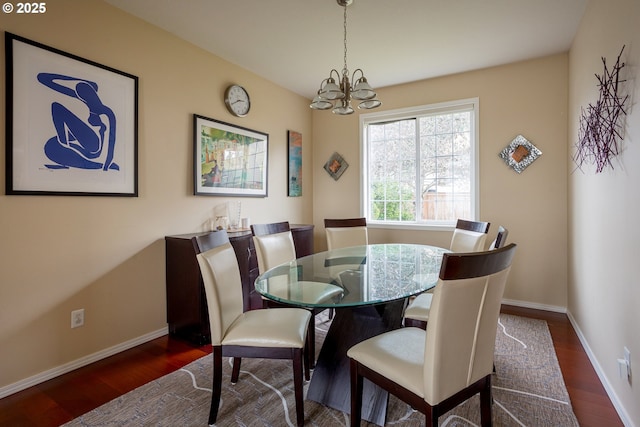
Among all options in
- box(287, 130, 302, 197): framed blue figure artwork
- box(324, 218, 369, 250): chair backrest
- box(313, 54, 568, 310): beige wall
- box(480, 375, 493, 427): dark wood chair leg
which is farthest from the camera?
box(287, 130, 302, 197): framed blue figure artwork

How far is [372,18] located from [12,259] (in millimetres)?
3029

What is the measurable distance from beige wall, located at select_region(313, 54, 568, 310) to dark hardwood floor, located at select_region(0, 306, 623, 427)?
0.80m

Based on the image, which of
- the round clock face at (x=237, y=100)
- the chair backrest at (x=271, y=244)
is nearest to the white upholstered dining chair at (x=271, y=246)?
the chair backrest at (x=271, y=244)

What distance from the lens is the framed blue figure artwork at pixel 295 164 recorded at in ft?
14.3

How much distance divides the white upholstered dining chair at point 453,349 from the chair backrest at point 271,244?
4.04 feet

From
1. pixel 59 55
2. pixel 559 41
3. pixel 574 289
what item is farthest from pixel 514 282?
pixel 59 55

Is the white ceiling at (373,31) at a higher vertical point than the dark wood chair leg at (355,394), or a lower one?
higher

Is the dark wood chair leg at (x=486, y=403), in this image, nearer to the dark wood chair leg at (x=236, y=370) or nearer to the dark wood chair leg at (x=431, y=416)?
the dark wood chair leg at (x=431, y=416)

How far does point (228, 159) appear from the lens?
11.2 feet

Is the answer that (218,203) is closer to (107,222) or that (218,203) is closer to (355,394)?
(107,222)

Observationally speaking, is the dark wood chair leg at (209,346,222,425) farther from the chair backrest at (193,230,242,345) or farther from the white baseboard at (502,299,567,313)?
the white baseboard at (502,299,567,313)

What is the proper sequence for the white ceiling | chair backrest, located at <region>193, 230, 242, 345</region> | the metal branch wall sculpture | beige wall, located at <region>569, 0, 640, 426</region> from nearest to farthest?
beige wall, located at <region>569, 0, 640, 426</region> < chair backrest, located at <region>193, 230, 242, 345</region> < the metal branch wall sculpture < the white ceiling

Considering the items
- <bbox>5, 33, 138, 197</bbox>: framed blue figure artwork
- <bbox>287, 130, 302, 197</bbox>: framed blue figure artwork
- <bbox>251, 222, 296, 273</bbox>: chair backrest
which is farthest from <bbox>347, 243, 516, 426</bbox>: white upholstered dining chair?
<bbox>287, 130, 302, 197</bbox>: framed blue figure artwork

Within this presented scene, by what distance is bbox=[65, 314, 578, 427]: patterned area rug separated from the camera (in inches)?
66.9
